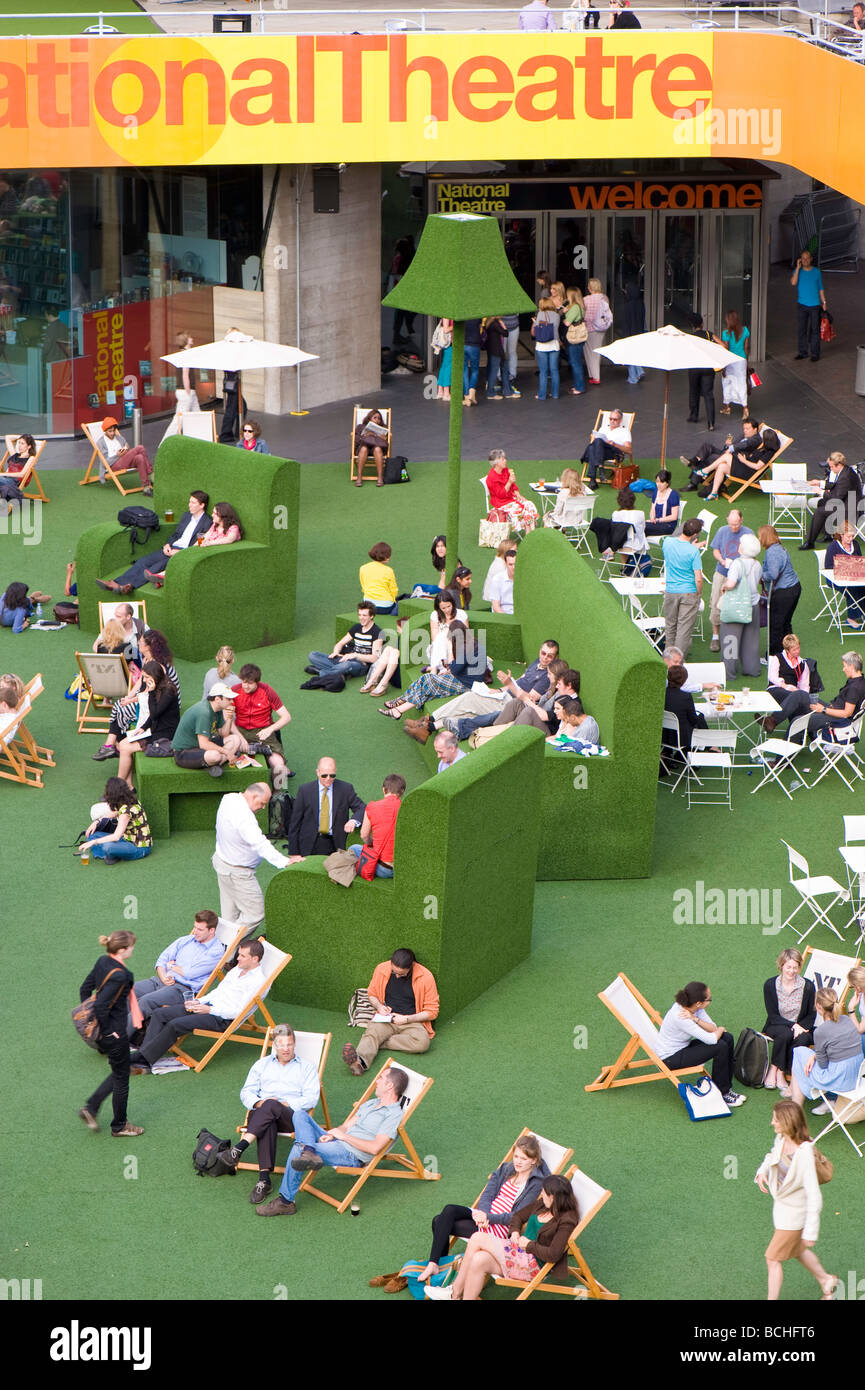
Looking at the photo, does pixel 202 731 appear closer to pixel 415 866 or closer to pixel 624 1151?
pixel 415 866

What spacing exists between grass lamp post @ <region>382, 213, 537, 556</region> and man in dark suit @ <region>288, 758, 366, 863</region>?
4.65m

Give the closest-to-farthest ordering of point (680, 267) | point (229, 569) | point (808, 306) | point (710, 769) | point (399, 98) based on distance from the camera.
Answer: point (710, 769)
point (229, 569)
point (399, 98)
point (808, 306)
point (680, 267)

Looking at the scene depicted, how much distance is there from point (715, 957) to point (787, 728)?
4339 mm

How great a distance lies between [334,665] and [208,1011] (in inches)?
257

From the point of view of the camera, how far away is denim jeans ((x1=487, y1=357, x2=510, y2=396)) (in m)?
27.1

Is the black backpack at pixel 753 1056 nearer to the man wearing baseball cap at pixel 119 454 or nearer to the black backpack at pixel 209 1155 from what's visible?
the black backpack at pixel 209 1155

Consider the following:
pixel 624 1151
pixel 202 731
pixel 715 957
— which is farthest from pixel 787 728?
pixel 624 1151

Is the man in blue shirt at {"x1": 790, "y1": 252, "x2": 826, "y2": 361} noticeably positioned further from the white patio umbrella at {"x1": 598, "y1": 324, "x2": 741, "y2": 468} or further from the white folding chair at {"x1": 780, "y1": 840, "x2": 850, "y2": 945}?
the white folding chair at {"x1": 780, "y1": 840, "x2": 850, "y2": 945}

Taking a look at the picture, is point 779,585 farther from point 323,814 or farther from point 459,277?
point 323,814

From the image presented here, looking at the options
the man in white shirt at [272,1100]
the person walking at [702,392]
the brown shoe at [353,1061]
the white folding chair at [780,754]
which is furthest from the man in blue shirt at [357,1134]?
the person walking at [702,392]

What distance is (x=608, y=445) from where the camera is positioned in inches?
903

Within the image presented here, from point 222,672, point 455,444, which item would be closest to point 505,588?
point 455,444

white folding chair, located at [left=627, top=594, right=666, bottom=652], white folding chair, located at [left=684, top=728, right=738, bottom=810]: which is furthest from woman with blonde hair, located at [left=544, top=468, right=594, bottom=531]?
white folding chair, located at [left=684, top=728, right=738, bottom=810]

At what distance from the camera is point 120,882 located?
14195 millimetres
